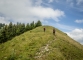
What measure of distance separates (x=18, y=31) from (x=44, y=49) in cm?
6169

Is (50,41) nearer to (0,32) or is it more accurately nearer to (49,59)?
(49,59)

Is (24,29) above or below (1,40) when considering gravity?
above

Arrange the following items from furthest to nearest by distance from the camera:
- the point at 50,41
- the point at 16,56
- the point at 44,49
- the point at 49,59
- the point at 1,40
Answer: the point at 1,40 → the point at 50,41 → the point at 44,49 → the point at 16,56 → the point at 49,59

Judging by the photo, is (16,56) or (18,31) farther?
(18,31)

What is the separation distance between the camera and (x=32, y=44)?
4597 centimetres

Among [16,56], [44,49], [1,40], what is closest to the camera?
[16,56]

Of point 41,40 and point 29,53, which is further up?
point 41,40

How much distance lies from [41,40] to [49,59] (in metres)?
13.9

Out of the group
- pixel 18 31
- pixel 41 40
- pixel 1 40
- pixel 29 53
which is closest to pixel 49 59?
pixel 29 53

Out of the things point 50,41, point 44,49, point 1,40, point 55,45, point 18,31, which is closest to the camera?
point 44,49

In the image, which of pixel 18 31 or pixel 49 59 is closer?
pixel 49 59

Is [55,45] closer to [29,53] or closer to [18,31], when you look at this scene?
[29,53]

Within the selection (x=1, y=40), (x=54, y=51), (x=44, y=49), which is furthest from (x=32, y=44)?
(x=1, y=40)

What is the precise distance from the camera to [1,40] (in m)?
88.2
